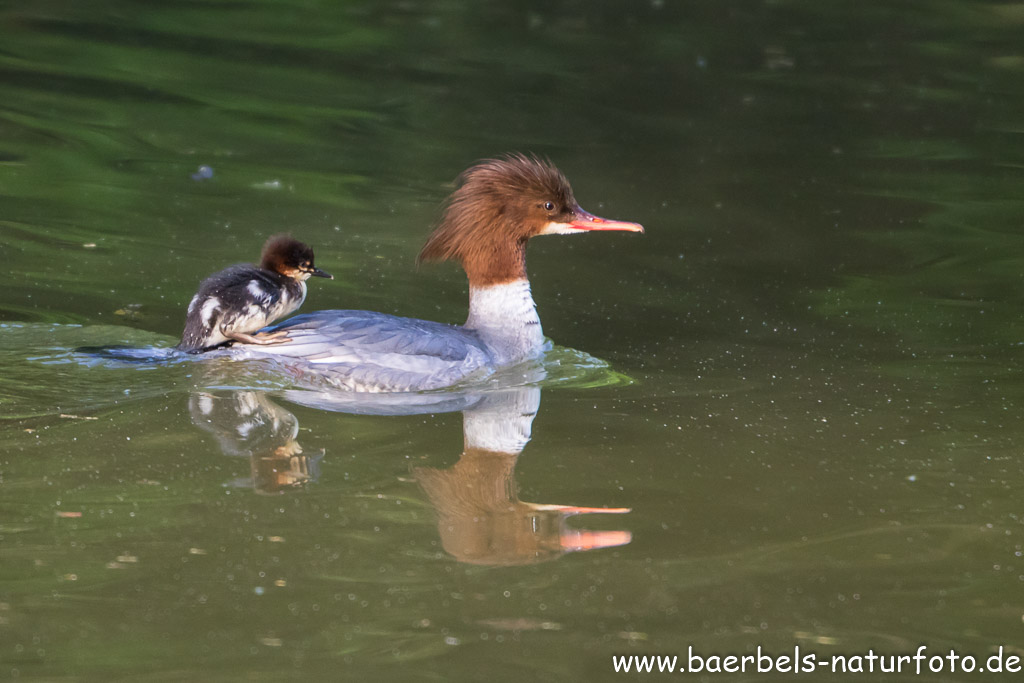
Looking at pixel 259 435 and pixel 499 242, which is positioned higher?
pixel 499 242

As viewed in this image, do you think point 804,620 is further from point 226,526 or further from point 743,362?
point 743,362

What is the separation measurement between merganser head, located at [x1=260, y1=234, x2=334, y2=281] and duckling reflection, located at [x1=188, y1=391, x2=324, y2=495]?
31.6 inches

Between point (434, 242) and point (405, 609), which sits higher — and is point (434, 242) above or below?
above

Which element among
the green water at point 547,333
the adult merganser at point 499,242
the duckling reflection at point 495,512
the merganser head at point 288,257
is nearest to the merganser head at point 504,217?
the adult merganser at point 499,242

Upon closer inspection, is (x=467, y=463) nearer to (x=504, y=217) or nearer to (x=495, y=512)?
(x=495, y=512)

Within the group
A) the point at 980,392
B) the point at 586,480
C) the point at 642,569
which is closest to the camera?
the point at 642,569

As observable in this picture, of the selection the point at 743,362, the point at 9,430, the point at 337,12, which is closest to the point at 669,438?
the point at 743,362

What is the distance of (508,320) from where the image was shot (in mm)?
7340

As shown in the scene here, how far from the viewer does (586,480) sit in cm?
546

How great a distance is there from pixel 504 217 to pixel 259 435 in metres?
2.15

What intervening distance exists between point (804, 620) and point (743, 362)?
10.3 ft

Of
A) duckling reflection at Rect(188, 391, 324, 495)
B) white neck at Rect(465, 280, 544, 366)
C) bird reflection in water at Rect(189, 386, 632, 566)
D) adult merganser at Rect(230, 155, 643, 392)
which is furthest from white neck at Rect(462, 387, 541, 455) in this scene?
duckling reflection at Rect(188, 391, 324, 495)

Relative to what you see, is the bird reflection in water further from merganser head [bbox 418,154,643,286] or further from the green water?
merganser head [bbox 418,154,643,286]

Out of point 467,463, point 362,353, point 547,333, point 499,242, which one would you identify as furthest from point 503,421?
point 547,333
